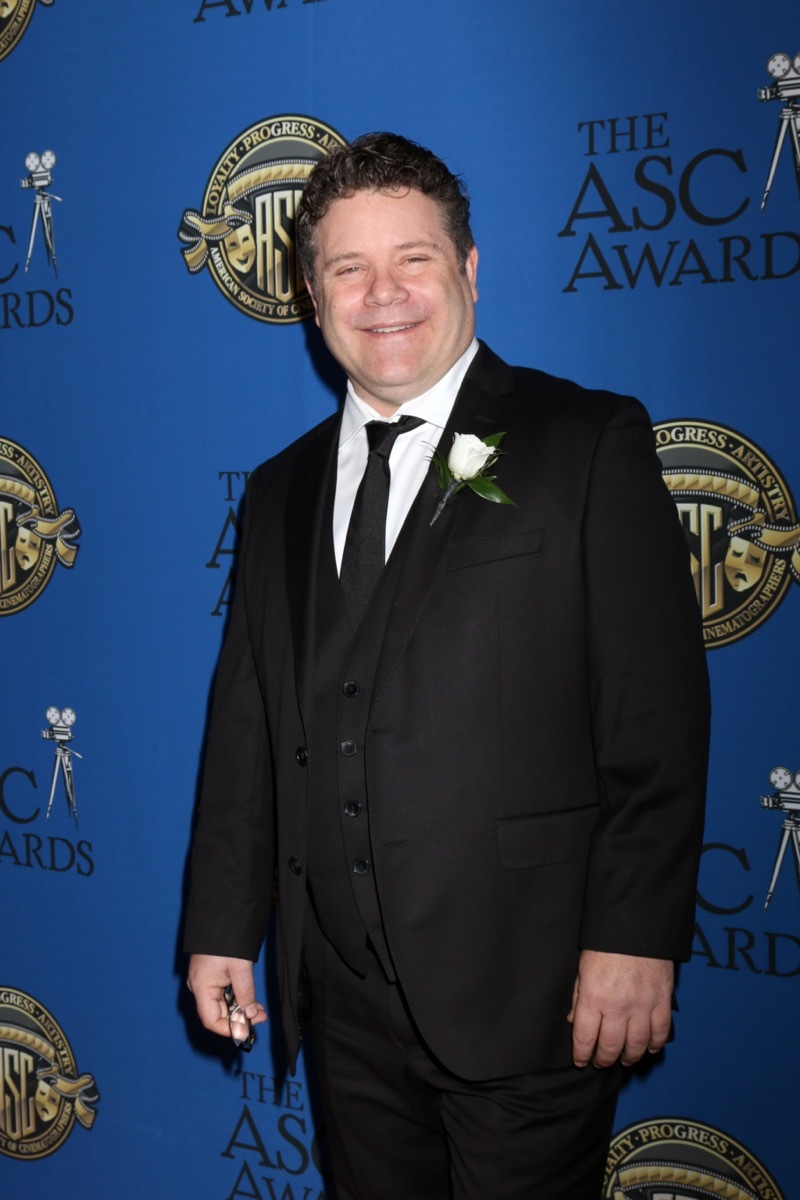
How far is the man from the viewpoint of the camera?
1.26m

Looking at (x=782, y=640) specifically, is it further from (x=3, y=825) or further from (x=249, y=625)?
(x=3, y=825)

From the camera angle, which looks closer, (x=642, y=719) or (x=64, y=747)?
(x=642, y=719)

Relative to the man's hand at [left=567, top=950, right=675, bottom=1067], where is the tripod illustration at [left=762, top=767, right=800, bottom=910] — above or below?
above

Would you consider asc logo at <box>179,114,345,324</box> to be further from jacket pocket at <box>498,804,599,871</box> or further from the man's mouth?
jacket pocket at <box>498,804,599,871</box>

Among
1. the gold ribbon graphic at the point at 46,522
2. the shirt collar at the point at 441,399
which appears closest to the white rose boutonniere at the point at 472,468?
the shirt collar at the point at 441,399

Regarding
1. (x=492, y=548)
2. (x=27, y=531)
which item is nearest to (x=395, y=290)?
(x=492, y=548)

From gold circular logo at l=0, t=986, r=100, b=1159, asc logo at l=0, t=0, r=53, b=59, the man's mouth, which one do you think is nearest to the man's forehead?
the man's mouth

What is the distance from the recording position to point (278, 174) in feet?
6.40

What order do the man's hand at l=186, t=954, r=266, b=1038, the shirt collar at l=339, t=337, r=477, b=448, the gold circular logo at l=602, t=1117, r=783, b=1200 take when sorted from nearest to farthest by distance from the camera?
the shirt collar at l=339, t=337, r=477, b=448 → the man's hand at l=186, t=954, r=266, b=1038 → the gold circular logo at l=602, t=1117, r=783, b=1200

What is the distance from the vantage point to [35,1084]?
243cm

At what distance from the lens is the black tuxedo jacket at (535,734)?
1.26 metres

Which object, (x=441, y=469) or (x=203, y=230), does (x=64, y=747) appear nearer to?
(x=203, y=230)

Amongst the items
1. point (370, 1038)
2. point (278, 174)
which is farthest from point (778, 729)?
point (278, 174)

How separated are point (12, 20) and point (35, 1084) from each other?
2202 mm
